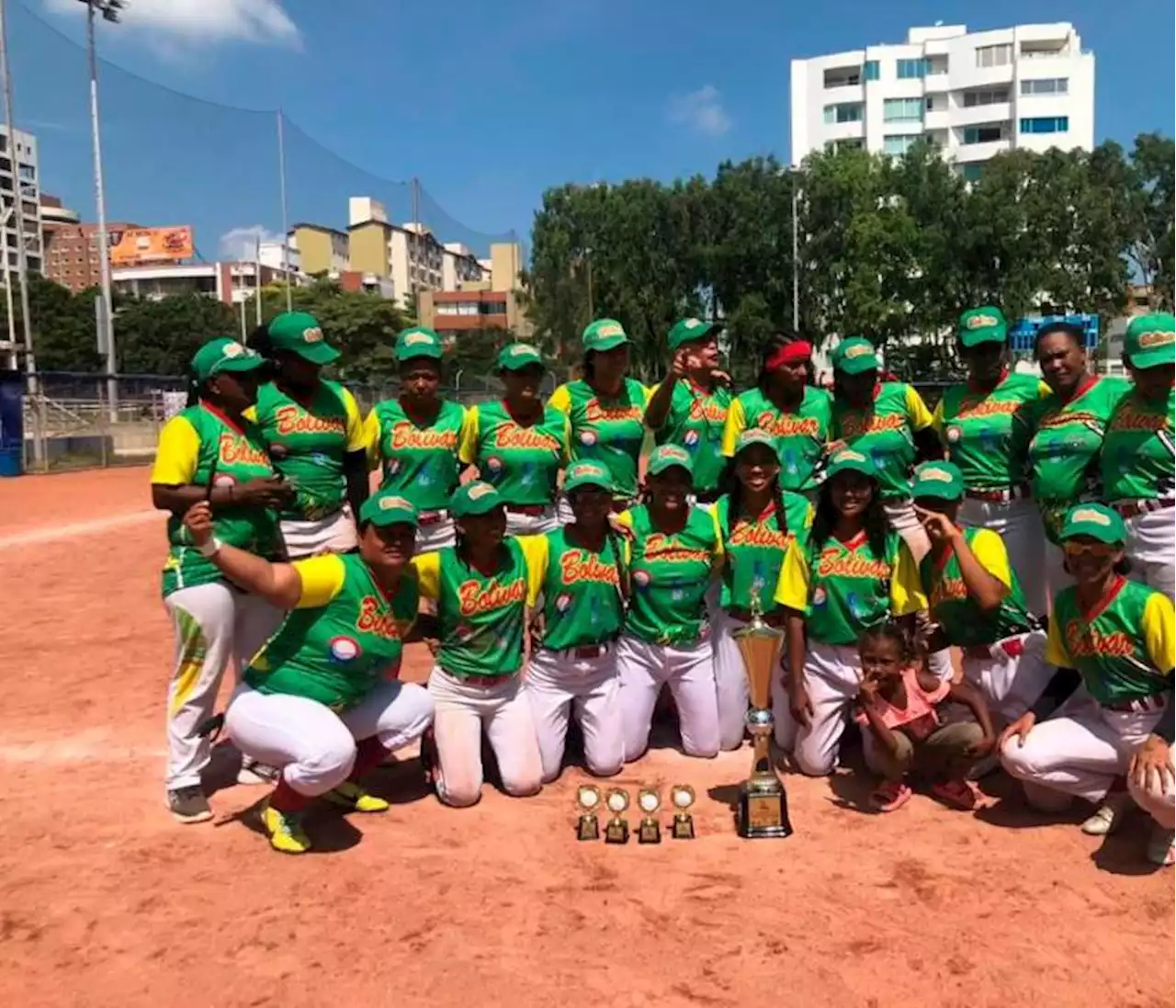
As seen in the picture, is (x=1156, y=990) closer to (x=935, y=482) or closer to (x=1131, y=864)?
(x=1131, y=864)

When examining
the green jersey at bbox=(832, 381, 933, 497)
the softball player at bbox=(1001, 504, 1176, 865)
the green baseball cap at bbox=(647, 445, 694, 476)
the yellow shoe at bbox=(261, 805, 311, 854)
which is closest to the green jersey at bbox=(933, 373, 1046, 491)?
the green jersey at bbox=(832, 381, 933, 497)

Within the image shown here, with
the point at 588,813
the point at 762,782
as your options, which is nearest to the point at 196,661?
the point at 588,813

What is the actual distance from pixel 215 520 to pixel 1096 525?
11.6 ft

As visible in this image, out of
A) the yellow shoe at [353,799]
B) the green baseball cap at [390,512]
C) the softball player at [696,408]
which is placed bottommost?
the yellow shoe at [353,799]

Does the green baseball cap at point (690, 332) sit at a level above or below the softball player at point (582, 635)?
above

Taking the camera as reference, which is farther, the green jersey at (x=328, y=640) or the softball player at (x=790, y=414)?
the softball player at (x=790, y=414)

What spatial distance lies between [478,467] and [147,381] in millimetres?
22363

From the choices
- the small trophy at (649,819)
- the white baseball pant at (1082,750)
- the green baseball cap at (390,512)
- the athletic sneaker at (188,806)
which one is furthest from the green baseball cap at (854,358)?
the athletic sneaker at (188,806)

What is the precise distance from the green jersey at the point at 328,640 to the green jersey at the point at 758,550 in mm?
1833

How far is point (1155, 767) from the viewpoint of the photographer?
12.5 feet

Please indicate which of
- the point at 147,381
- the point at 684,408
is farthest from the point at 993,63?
the point at 684,408

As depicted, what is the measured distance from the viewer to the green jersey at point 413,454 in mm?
5566

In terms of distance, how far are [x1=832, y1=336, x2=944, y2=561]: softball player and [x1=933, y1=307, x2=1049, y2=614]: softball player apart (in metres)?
0.28

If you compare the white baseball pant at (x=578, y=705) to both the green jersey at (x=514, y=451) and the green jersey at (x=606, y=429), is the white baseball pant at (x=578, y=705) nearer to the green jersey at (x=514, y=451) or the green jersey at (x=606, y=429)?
the green jersey at (x=514, y=451)
